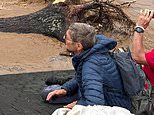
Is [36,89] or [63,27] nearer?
[36,89]

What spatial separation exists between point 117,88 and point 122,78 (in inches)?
Answer: 3.5

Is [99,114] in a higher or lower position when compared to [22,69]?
higher

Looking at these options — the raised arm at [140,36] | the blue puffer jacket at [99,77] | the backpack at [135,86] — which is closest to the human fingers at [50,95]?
the blue puffer jacket at [99,77]

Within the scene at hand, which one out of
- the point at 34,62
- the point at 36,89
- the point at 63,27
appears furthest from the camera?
the point at 63,27

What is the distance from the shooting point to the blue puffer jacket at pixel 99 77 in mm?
3303

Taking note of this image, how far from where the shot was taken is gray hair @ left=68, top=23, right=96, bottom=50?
342cm

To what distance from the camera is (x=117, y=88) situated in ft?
11.5

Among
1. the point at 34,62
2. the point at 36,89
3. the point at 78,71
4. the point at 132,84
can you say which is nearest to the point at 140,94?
Result: the point at 132,84

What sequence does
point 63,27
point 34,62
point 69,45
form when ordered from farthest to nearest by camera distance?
point 63,27
point 34,62
point 69,45

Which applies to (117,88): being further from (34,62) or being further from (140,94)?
(34,62)

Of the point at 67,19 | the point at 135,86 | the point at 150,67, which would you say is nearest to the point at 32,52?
the point at 67,19

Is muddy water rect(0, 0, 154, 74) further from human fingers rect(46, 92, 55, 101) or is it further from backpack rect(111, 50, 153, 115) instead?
backpack rect(111, 50, 153, 115)

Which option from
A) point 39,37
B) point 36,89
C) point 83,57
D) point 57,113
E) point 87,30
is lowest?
point 39,37

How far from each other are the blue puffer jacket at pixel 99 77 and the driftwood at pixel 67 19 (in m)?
5.02
